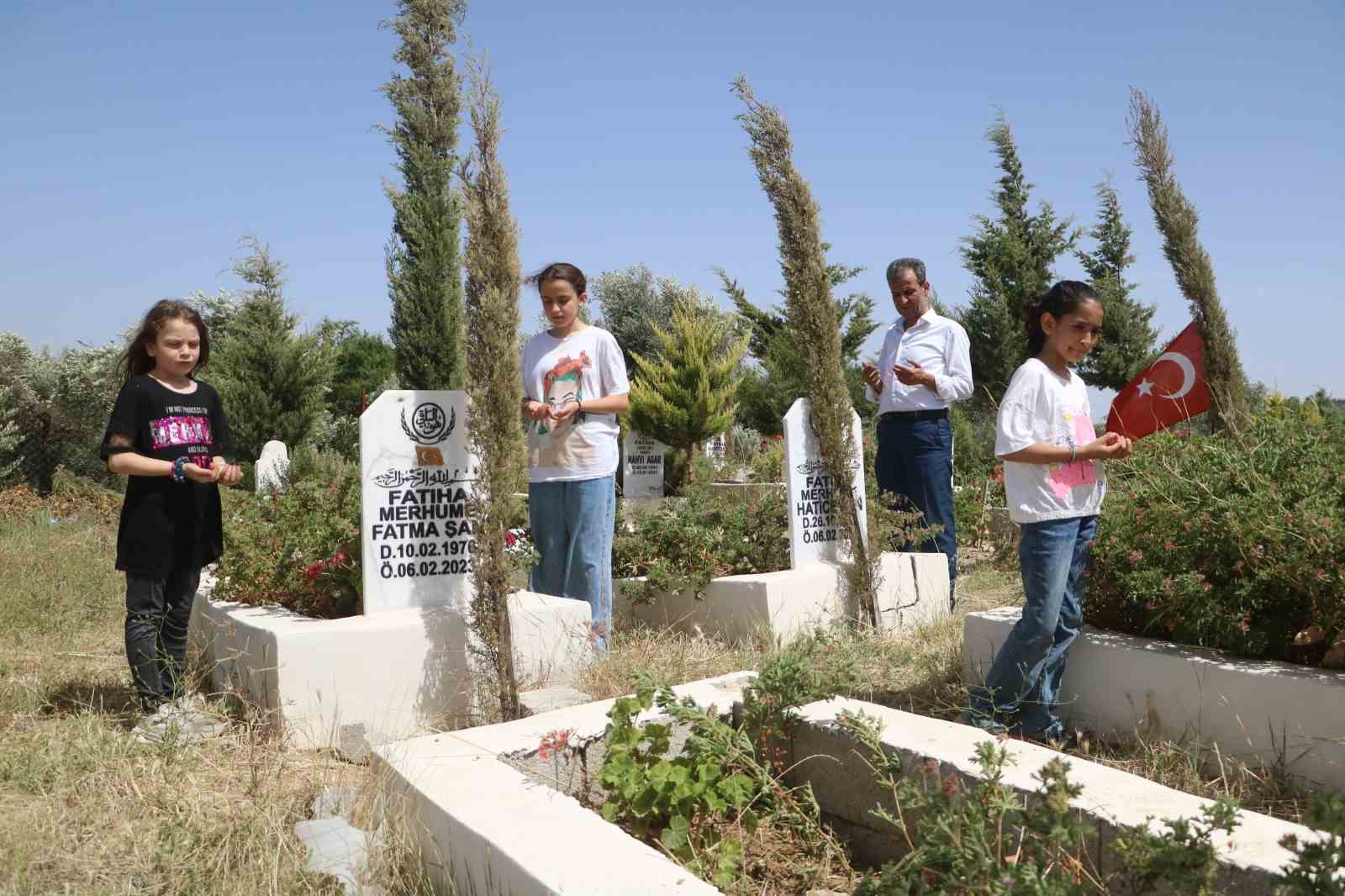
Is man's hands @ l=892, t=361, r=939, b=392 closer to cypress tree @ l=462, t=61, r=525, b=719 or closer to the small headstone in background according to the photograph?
cypress tree @ l=462, t=61, r=525, b=719

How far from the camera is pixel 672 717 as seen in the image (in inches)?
118

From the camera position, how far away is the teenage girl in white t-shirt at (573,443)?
15.4ft

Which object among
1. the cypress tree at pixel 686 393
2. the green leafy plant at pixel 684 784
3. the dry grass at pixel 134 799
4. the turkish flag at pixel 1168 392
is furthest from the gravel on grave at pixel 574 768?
the cypress tree at pixel 686 393

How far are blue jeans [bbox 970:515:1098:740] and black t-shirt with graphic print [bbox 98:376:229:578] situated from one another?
10.1 ft

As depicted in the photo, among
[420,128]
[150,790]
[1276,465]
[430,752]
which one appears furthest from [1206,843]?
[420,128]

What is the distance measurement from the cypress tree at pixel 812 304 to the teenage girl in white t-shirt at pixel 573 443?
1.37 m

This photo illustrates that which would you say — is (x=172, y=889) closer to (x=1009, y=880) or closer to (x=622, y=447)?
(x=1009, y=880)

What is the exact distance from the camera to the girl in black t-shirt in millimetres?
3904

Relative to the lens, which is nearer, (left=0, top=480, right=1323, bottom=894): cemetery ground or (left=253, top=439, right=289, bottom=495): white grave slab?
(left=0, top=480, right=1323, bottom=894): cemetery ground

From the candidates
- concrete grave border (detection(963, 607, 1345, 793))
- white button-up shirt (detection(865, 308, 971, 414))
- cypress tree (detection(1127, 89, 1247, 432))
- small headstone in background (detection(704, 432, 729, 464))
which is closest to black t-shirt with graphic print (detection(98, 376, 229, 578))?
concrete grave border (detection(963, 607, 1345, 793))

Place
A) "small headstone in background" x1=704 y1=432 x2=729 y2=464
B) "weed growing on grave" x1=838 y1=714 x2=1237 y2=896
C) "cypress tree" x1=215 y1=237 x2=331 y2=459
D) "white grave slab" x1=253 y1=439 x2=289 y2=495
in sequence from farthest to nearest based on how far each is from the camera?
"small headstone in background" x1=704 y1=432 x2=729 y2=464
"cypress tree" x1=215 y1=237 x2=331 y2=459
"white grave slab" x1=253 y1=439 x2=289 y2=495
"weed growing on grave" x1=838 y1=714 x2=1237 y2=896

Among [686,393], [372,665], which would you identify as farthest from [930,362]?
[686,393]

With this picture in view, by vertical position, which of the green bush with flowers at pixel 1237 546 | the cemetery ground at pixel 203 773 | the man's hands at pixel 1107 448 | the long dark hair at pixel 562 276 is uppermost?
the long dark hair at pixel 562 276

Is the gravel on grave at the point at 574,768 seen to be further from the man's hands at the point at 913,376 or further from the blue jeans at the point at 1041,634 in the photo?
the man's hands at the point at 913,376
